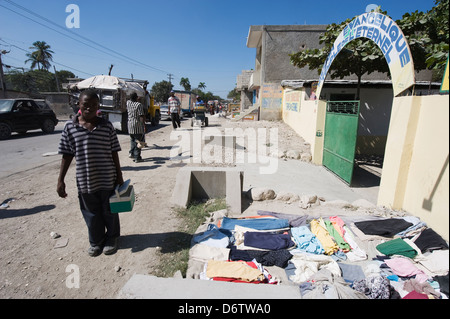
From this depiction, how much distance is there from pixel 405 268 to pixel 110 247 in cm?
338

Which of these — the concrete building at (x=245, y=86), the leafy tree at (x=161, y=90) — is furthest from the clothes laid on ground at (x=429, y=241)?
the leafy tree at (x=161, y=90)

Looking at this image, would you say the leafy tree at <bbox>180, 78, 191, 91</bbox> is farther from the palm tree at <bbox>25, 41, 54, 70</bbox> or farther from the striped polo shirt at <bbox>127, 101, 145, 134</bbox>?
the striped polo shirt at <bbox>127, 101, 145, 134</bbox>

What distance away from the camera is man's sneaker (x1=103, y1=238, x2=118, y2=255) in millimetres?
2951

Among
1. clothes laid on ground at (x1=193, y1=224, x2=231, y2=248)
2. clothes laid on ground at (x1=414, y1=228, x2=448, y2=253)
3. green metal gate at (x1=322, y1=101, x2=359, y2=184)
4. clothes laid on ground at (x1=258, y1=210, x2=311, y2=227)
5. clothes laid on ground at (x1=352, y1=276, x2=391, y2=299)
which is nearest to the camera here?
clothes laid on ground at (x1=352, y1=276, x2=391, y2=299)

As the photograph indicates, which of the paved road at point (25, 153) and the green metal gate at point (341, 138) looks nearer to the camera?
the green metal gate at point (341, 138)

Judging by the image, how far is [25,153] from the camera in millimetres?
8102

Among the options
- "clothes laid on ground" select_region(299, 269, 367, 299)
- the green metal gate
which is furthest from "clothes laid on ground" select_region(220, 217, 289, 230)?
the green metal gate

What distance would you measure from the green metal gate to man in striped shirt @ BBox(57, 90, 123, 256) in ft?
17.0

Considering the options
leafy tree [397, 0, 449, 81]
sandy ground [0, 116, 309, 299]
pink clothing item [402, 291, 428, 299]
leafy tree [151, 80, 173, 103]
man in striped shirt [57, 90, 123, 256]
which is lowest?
sandy ground [0, 116, 309, 299]

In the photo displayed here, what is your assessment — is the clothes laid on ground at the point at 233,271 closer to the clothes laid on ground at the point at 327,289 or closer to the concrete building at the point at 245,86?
the clothes laid on ground at the point at 327,289

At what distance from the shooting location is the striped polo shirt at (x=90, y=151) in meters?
2.57

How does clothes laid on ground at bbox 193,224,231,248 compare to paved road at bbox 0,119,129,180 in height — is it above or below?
below

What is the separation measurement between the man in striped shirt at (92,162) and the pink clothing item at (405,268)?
128 inches
